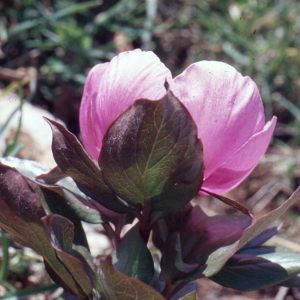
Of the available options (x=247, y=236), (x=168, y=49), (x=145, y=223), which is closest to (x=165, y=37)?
(x=168, y=49)

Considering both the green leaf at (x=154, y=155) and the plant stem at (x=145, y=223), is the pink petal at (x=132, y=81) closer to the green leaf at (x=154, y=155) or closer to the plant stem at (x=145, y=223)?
the green leaf at (x=154, y=155)

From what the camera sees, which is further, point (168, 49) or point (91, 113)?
point (168, 49)

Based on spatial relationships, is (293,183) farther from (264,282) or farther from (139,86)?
(139,86)

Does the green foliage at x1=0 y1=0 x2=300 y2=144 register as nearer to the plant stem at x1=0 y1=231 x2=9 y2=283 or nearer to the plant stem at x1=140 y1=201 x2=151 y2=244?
the plant stem at x1=0 y1=231 x2=9 y2=283

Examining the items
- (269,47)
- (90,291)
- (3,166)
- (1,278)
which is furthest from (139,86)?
(269,47)

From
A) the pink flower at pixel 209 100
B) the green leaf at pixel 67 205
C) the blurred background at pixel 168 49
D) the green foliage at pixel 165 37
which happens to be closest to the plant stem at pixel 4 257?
the green leaf at pixel 67 205

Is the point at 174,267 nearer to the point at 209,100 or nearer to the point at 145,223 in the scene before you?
the point at 145,223
